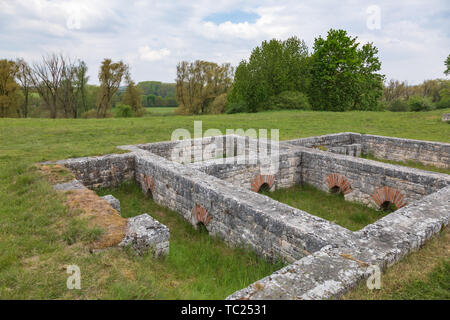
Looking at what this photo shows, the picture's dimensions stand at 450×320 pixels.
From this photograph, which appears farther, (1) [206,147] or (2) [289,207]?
(1) [206,147]

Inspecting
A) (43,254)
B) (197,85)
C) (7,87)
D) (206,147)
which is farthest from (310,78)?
(43,254)

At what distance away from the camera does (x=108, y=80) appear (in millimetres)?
33875

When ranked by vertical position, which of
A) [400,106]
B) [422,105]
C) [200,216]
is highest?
[400,106]

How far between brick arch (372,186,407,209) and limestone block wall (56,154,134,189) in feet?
23.3

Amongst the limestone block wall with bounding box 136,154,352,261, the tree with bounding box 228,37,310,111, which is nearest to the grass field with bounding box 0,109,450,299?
the limestone block wall with bounding box 136,154,352,261

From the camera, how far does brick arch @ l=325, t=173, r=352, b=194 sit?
8.17 meters

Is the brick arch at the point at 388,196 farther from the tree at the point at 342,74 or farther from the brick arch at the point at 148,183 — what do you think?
the tree at the point at 342,74

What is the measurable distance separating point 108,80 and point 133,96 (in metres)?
3.92

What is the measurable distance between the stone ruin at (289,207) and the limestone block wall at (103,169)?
0.03m

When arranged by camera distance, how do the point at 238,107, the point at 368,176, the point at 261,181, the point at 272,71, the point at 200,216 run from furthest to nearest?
the point at 272,71 < the point at 238,107 < the point at 261,181 < the point at 368,176 < the point at 200,216

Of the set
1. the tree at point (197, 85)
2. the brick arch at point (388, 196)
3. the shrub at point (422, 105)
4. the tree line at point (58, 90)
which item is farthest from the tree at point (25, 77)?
the shrub at point (422, 105)

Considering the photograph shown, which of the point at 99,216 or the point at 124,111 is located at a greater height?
the point at 124,111

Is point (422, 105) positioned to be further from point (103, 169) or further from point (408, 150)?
point (103, 169)

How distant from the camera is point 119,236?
4.12 meters
